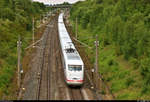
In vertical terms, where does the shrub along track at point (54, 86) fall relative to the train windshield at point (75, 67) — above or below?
below

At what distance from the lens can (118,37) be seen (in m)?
40.3

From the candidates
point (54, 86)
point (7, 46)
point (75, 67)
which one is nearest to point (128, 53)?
point (75, 67)

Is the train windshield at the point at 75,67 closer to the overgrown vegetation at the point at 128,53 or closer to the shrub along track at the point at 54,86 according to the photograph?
the shrub along track at the point at 54,86

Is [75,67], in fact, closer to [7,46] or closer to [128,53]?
[128,53]

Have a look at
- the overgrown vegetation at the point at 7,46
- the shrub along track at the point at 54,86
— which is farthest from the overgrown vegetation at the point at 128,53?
the overgrown vegetation at the point at 7,46

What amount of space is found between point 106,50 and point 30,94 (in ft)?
73.6

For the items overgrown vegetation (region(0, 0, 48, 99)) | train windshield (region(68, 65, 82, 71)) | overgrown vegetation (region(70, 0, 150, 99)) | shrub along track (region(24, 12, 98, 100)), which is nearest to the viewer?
shrub along track (region(24, 12, 98, 100))

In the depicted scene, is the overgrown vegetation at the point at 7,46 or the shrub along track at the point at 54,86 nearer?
the shrub along track at the point at 54,86

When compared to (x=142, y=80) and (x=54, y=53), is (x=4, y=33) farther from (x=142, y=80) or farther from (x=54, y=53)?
(x=142, y=80)

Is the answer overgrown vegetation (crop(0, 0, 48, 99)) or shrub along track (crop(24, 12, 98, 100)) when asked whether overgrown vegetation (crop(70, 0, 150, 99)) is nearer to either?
shrub along track (crop(24, 12, 98, 100))

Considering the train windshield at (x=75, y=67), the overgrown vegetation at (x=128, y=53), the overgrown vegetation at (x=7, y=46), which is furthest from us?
the overgrown vegetation at (x=7, y=46)

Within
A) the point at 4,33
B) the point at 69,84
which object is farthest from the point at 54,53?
the point at 69,84

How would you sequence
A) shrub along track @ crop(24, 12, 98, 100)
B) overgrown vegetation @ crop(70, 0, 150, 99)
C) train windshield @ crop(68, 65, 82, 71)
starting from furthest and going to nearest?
1. train windshield @ crop(68, 65, 82, 71)
2. overgrown vegetation @ crop(70, 0, 150, 99)
3. shrub along track @ crop(24, 12, 98, 100)

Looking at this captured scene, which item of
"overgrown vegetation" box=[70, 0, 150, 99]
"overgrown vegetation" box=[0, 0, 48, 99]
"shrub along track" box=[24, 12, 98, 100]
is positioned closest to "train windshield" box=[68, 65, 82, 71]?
"shrub along track" box=[24, 12, 98, 100]
